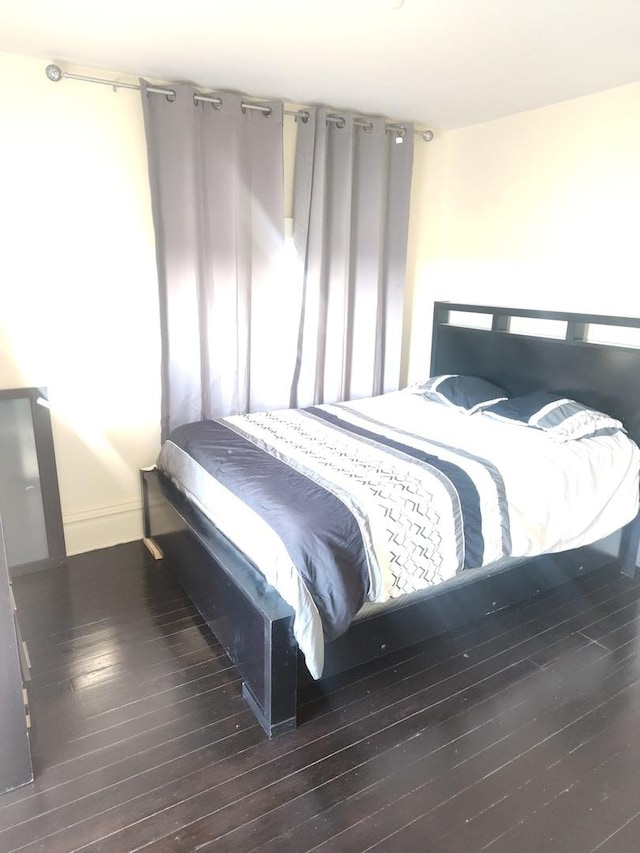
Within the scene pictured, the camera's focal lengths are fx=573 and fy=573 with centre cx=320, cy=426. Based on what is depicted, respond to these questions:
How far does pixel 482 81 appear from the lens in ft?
9.15

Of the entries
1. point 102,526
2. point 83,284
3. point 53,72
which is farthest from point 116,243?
point 102,526

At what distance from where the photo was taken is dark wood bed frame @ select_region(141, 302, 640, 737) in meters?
1.87

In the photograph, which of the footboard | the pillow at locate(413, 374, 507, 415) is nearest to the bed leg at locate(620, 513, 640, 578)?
the pillow at locate(413, 374, 507, 415)

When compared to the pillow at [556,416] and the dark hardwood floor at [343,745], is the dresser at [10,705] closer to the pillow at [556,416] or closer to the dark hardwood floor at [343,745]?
the dark hardwood floor at [343,745]

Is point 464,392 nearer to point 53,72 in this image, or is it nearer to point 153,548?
point 153,548

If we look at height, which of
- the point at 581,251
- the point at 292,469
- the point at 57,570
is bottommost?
the point at 57,570

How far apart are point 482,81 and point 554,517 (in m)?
2.11

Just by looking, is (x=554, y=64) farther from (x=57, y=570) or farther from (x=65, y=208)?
(x=57, y=570)

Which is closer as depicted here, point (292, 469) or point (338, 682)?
point (338, 682)

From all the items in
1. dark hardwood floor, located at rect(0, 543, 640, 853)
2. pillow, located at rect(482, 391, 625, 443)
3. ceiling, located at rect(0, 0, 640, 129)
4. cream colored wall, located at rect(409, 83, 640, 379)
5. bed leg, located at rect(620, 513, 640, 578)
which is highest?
ceiling, located at rect(0, 0, 640, 129)

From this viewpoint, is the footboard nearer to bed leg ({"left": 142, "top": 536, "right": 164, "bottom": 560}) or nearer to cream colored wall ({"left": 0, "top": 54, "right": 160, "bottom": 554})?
bed leg ({"left": 142, "top": 536, "right": 164, "bottom": 560})

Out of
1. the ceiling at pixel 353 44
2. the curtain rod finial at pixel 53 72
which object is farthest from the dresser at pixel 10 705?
the curtain rod finial at pixel 53 72

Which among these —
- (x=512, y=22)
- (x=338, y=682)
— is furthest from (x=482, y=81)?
(x=338, y=682)

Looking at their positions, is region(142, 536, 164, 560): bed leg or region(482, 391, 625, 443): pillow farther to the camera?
region(142, 536, 164, 560): bed leg
